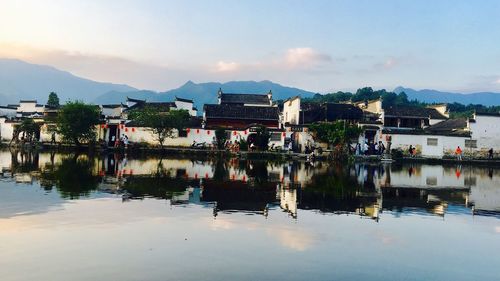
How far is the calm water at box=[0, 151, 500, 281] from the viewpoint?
27.2 feet

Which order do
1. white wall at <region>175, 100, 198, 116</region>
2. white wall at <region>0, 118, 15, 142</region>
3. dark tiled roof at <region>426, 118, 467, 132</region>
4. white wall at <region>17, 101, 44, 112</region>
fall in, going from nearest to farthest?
dark tiled roof at <region>426, 118, 467, 132</region>, white wall at <region>0, 118, 15, 142</region>, white wall at <region>175, 100, 198, 116</region>, white wall at <region>17, 101, 44, 112</region>

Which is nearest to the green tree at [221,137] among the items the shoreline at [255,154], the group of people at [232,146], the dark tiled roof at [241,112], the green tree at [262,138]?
the group of people at [232,146]

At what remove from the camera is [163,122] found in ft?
145

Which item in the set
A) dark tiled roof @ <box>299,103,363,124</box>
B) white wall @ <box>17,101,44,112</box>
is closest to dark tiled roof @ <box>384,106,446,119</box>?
dark tiled roof @ <box>299,103,363,124</box>

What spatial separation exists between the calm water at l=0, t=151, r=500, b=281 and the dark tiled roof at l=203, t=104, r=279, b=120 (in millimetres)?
28197

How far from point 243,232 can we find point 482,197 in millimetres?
13517

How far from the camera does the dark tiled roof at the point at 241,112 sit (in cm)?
4791

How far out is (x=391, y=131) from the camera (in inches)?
1818

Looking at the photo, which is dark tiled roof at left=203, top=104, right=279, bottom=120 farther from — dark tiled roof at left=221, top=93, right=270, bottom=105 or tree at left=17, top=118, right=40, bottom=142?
tree at left=17, top=118, right=40, bottom=142

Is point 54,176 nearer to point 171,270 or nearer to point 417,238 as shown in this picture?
point 171,270

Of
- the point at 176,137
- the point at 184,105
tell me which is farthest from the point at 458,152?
the point at 184,105

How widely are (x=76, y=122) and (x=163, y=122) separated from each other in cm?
851

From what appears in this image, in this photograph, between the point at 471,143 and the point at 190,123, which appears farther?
the point at 190,123

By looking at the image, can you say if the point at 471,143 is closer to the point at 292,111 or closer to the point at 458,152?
the point at 458,152
